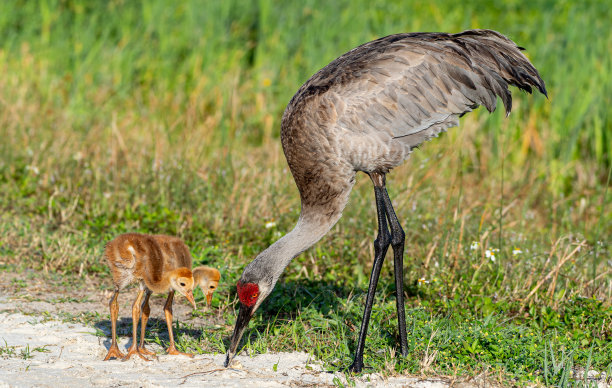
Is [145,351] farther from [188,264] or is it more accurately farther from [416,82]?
[416,82]

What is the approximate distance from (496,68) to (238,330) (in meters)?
2.48

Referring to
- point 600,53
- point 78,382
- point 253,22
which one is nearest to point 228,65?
point 253,22

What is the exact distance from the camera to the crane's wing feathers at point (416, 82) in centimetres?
499

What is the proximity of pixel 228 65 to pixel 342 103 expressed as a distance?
483cm

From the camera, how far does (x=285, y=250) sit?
16.2 ft

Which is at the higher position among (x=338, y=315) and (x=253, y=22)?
(x=253, y=22)

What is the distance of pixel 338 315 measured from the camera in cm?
534

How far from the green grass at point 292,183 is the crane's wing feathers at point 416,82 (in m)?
1.16

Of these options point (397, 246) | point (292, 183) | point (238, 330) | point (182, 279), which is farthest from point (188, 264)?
point (292, 183)

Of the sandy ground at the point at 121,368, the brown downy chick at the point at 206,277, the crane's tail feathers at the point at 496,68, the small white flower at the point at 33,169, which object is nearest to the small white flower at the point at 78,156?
the small white flower at the point at 33,169

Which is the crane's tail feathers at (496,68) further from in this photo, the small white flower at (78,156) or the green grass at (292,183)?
the small white flower at (78,156)

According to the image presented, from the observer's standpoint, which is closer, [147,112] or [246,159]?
[246,159]

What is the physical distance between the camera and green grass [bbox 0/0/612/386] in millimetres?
5191

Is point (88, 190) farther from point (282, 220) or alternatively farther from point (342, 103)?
point (342, 103)
